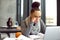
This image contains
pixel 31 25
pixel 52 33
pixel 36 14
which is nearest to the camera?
pixel 52 33

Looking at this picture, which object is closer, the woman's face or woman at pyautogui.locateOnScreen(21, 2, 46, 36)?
the woman's face

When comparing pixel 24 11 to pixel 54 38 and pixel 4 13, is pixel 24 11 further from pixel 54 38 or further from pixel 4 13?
pixel 54 38

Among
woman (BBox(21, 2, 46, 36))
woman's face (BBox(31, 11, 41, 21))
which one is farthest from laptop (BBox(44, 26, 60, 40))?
woman (BBox(21, 2, 46, 36))

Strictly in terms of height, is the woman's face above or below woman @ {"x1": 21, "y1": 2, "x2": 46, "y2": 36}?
above

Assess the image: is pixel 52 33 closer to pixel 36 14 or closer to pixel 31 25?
pixel 36 14

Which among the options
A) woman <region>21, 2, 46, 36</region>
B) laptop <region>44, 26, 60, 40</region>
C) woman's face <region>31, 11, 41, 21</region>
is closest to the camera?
laptop <region>44, 26, 60, 40</region>

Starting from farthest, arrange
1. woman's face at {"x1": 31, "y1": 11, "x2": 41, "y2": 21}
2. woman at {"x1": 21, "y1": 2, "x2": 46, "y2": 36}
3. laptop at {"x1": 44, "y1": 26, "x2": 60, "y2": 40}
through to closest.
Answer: woman at {"x1": 21, "y1": 2, "x2": 46, "y2": 36} → woman's face at {"x1": 31, "y1": 11, "x2": 41, "y2": 21} → laptop at {"x1": 44, "y1": 26, "x2": 60, "y2": 40}

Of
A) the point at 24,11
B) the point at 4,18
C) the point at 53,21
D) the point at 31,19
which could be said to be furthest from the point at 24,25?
the point at 4,18

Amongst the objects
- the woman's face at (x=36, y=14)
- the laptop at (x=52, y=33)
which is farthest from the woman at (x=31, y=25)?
the laptop at (x=52, y=33)

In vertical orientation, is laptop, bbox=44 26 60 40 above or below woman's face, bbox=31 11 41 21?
below

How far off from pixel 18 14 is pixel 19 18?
16 centimetres

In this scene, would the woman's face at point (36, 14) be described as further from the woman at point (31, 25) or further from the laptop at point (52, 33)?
the laptop at point (52, 33)

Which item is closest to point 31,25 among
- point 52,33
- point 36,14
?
point 36,14

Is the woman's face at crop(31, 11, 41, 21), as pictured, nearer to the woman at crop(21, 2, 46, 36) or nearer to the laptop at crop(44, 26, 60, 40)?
the woman at crop(21, 2, 46, 36)
